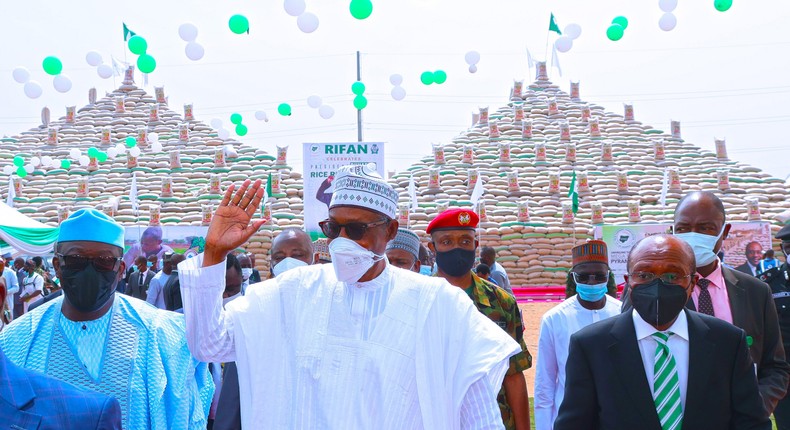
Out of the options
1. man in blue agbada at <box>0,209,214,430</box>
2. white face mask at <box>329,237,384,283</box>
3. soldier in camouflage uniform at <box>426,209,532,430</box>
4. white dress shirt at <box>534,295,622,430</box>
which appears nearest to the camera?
white face mask at <box>329,237,384,283</box>

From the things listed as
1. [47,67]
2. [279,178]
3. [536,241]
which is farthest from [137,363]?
[279,178]

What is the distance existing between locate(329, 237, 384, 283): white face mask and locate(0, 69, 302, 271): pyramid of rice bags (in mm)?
23212

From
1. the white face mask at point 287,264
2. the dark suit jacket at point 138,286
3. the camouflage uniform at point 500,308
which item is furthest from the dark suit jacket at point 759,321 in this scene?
the dark suit jacket at point 138,286

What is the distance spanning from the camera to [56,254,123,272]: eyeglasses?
3.35 m

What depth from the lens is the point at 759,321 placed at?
3594mm

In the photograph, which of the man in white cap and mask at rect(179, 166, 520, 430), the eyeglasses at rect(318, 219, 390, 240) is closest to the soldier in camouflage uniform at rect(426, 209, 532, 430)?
the man in white cap and mask at rect(179, 166, 520, 430)

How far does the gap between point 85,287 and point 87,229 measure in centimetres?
24

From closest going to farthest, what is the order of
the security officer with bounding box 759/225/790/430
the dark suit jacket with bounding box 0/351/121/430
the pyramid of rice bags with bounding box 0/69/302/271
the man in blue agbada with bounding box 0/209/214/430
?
the dark suit jacket with bounding box 0/351/121/430, the man in blue agbada with bounding box 0/209/214/430, the security officer with bounding box 759/225/790/430, the pyramid of rice bags with bounding box 0/69/302/271

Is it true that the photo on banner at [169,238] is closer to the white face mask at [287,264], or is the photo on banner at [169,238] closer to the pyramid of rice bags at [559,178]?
the pyramid of rice bags at [559,178]

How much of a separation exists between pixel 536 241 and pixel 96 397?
2466 centimetres

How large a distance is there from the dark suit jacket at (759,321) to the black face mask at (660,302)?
0.61m

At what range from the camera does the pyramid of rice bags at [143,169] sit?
1130 inches

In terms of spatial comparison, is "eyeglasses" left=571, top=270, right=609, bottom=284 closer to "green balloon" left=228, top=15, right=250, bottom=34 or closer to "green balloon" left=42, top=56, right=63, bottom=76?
"green balloon" left=228, top=15, right=250, bottom=34

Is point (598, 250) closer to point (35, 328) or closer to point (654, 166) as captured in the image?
point (35, 328)
